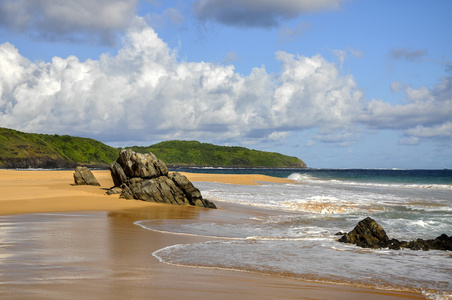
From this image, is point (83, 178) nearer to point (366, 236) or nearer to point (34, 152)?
Answer: point (366, 236)

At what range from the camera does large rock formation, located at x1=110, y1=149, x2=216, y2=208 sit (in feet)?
70.6

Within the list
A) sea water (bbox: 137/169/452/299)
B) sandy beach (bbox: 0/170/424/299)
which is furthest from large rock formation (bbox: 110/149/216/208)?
sandy beach (bbox: 0/170/424/299)

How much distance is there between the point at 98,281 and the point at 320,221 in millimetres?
12166

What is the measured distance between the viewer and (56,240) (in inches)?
377

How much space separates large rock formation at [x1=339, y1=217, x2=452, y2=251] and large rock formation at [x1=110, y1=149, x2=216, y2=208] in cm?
1055

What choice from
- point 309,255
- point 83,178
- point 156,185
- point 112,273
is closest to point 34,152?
point 83,178

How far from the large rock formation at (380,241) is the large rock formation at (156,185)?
10549 millimetres

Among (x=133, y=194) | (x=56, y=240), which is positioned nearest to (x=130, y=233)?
(x=56, y=240)

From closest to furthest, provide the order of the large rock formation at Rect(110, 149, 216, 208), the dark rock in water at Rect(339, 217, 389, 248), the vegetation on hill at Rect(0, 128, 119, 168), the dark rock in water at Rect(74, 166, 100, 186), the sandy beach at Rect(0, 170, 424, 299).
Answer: the sandy beach at Rect(0, 170, 424, 299) < the dark rock in water at Rect(339, 217, 389, 248) < the large rock formation at Rect(110, 149, 216, 208) < the dark rock in water at Rect(74, 166, 100, 186) < the vegetation on hill at Rect(0, 128, 119, 168)

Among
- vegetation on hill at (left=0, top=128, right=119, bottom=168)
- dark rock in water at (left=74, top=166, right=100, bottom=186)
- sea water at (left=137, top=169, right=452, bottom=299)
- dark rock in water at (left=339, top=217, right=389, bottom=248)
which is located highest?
vegetation on hill at (left=0, top=128, right=119, bottom=168)

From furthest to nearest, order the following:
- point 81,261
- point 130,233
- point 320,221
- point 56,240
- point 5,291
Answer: point 320,221, point 130,233, point 56,240, point 81,261, point 5,291

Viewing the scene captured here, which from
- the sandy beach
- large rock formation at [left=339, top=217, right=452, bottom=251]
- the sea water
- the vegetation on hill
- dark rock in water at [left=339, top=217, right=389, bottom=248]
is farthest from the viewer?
the vegetation on hill

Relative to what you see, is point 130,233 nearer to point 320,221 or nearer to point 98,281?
point 98,281

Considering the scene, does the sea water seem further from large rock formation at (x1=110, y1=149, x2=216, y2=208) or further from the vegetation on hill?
the vegetation on hill
